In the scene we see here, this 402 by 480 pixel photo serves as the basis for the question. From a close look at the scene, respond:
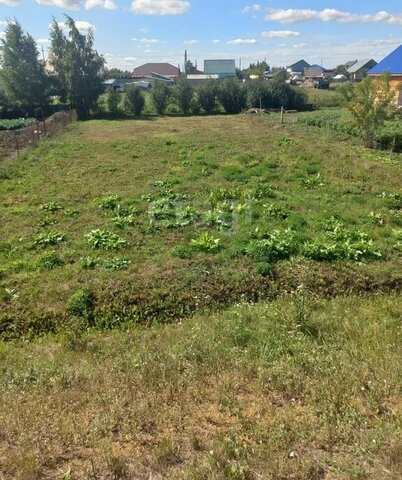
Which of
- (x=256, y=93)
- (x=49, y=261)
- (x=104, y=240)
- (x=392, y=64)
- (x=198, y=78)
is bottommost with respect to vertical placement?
(x=49, y=261)

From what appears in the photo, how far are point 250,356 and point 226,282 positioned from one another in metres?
2.55

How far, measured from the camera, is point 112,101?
39969 millimetres

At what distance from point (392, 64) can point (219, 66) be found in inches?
2527

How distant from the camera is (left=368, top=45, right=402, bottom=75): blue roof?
108 feet

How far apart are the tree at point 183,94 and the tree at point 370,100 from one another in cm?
2430

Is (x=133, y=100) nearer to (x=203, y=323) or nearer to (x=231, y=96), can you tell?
(x=231, y=96)

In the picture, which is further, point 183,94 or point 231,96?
point 231,96

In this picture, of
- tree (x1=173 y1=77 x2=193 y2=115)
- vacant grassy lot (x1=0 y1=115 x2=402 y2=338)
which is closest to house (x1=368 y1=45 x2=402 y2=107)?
tree (x1=173 y1=77 x2=193 y2=115)

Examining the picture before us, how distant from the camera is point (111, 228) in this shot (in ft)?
30.5

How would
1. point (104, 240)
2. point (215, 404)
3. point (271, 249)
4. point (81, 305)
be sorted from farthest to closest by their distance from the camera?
point (104, 240)
point (271, 249)
point (81, 305)
point (215, 404)

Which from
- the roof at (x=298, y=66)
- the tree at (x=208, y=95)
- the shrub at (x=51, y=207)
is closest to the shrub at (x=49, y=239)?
the shrub at (x=51, y=207)

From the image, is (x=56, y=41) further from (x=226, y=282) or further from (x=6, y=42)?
(x=226, y=282)

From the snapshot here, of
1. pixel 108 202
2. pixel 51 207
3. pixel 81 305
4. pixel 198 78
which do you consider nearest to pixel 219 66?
pixel 198 78

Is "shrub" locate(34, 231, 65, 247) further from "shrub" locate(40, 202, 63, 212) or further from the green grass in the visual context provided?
the green grass
